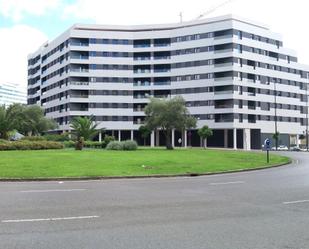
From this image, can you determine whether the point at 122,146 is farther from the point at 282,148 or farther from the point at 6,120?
the point at 282,148

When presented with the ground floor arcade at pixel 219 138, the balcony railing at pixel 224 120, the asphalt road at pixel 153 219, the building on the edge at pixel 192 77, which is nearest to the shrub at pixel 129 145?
the ground floor arcade at pixel 219 138

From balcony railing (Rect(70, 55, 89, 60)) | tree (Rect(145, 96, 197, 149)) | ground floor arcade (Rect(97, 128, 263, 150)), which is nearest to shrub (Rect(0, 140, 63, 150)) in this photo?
tree (Rect(145, 96, 197, 149))

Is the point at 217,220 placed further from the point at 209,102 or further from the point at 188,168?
the point at 209,102

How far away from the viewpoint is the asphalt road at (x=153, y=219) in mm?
7012

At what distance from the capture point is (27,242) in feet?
22.6

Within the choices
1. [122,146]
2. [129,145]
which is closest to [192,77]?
[129,145]

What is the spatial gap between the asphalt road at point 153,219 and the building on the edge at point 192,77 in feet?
243

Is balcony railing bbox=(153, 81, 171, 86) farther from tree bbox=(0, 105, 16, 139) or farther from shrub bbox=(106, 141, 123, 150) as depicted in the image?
tree bbox=(0, 105, 16, 139)

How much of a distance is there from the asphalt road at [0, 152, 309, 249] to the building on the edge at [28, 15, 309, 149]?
7415 centimetres

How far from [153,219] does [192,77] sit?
8427cm

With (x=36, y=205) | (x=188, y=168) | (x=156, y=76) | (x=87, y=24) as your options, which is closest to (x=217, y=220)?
(x=36, y=205)

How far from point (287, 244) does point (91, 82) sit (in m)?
90.5

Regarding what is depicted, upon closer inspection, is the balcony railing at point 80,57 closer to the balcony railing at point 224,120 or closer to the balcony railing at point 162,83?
the balcony railing at point 162,83

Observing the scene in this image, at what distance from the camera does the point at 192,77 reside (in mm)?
92000
